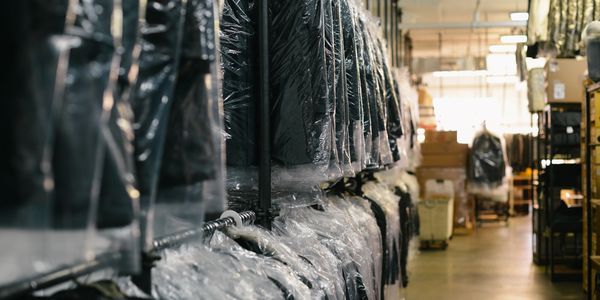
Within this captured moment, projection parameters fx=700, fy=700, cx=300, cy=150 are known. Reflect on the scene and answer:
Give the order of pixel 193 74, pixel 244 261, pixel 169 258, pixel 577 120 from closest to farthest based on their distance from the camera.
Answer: pixel 193 74
pixel 169 258
pixel 244 261
pixel 577 120

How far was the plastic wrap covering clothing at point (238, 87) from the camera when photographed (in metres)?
2.37

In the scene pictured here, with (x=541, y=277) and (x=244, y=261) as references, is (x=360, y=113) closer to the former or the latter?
(x=244, y=261)

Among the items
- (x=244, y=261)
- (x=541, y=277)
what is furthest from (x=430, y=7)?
(x=244, y=261)

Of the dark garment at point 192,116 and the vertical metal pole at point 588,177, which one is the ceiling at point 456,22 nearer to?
the vertical metal pole at point 588,177

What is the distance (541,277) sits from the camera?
7.75 metres

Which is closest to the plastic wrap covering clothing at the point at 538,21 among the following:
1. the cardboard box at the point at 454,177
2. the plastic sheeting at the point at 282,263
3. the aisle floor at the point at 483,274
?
the aisle floor at the point at 483,274

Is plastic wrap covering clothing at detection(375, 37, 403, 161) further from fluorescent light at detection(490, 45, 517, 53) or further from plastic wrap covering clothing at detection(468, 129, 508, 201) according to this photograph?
fluorescent light at detection(490, 45, 517, 53)

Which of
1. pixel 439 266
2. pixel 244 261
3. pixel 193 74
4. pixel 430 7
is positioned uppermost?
pixel 430 7

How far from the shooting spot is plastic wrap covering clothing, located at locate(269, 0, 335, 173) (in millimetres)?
2365

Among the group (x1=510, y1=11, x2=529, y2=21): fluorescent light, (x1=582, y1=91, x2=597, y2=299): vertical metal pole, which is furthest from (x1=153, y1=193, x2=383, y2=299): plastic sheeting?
(x1=510, y1=11, x2=529, y2=21): fluorescent light

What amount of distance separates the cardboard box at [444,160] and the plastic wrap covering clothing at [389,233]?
659 cm

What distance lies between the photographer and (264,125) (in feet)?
7.70

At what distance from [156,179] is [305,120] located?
55.8 inches

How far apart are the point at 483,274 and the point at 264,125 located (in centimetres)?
627
